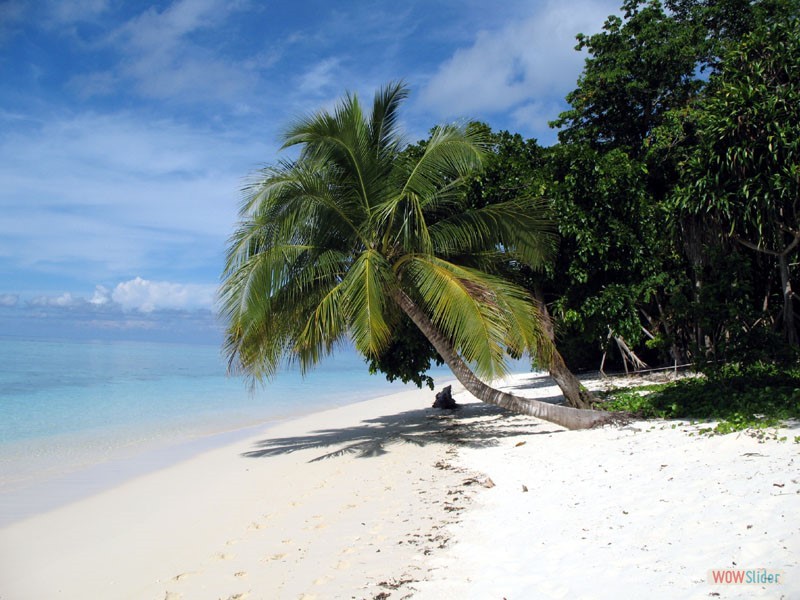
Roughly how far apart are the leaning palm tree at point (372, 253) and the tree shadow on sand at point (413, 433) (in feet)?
3.97

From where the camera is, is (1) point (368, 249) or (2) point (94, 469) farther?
(2) point (94, 469)

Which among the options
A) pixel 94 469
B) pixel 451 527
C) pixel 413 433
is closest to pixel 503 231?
pixel 413 433

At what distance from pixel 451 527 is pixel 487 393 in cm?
409

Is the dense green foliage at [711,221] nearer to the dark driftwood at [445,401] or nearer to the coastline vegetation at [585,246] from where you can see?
the coastline vegetation at [585,246]

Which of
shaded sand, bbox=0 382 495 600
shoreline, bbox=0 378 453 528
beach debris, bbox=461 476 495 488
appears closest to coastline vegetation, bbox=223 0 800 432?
beach debris, bbox=461 476 495 488

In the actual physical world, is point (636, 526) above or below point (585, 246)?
below

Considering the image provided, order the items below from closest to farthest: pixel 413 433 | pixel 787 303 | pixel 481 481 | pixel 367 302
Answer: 1. pixel 481 481
2. pixel 367 302
3. pixel 787 303
4. pixel 413 433

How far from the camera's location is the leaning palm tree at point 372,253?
25.3ft

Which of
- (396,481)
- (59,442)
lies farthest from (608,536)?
(59,442)

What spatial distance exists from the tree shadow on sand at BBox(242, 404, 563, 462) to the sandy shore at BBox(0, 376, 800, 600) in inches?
30.1

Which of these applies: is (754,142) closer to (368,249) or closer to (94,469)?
(368,249)

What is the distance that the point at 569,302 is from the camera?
33.1 feet

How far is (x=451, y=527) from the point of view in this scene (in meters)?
5.20

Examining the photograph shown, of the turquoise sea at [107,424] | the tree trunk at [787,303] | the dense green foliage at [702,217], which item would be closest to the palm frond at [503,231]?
the dense green foliage at [702,217]
